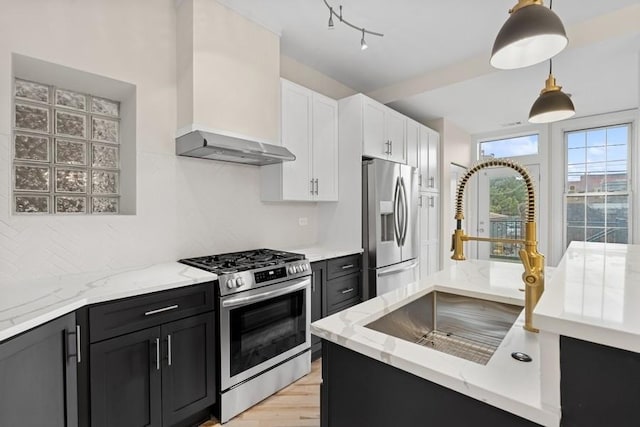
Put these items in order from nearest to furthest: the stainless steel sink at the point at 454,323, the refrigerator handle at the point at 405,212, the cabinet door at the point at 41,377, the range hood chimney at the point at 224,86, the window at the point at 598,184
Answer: the cabinet door at the point at 41,377, the stainless steel sink at the point at 454,323, the range hood chimney at the point at 224,86, the refrigerator handle at the point at 405,212, the window at the point at 598,184

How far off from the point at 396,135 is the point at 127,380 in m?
3.29

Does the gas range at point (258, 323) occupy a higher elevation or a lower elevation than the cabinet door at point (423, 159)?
lower

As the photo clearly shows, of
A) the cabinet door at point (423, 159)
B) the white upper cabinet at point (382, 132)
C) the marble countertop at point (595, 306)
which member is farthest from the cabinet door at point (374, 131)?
the marble countertop at point (595, 306)

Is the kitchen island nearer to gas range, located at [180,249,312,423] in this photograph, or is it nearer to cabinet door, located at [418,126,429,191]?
gas range, located at [180,249,312,423]

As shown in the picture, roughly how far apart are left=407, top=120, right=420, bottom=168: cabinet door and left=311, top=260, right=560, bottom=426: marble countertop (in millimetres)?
2721

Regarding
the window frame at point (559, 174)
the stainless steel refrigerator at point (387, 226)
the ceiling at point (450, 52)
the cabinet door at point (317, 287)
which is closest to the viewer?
the ceiling at point (450, 52)

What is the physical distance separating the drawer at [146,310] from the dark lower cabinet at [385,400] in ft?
3.53

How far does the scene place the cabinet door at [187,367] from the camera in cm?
171

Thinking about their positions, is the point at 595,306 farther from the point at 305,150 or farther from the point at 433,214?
the point at 433,214

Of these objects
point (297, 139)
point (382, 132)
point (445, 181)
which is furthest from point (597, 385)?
point (445, 181)

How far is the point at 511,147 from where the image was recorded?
17.2 feet

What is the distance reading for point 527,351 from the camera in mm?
879

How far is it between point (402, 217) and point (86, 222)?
2764mm

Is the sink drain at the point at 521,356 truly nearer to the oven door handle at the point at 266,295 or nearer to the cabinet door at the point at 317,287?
the oven door handle at the point at 266,295
